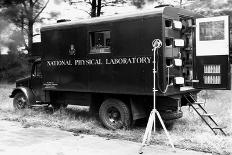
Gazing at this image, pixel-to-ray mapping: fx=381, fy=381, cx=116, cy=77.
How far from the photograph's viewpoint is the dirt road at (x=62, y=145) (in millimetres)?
7094

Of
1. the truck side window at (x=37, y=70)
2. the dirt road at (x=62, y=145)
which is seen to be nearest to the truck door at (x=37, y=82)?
the truck side window at (x=37, y=70)

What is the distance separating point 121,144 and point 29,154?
6.09 ft


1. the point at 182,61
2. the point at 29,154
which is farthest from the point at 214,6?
the point at 29,154

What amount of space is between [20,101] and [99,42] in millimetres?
3887

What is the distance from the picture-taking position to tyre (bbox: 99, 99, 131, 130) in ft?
29.7

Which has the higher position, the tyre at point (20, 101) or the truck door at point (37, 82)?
the truck door at point (37, 82)

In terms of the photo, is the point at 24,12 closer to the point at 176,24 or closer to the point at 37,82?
the point at 37,82

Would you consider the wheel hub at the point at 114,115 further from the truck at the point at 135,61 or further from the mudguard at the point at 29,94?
the mudguard at the point at 29,94

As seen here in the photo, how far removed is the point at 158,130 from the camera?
9.06m

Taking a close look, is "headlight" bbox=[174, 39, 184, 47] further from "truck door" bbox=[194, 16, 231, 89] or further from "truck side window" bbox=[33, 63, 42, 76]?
"truck side window" bbox=[33, 63, 42, 76]

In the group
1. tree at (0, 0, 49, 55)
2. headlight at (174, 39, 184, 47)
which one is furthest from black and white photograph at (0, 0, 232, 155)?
tree at (0, 0, 49, 55)

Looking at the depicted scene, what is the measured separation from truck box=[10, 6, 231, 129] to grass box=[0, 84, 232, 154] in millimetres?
417

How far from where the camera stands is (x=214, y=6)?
13.8 meters

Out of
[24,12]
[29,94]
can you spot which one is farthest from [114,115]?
[24,12]
